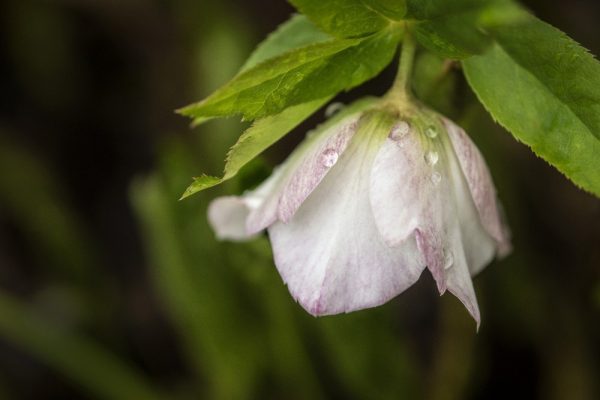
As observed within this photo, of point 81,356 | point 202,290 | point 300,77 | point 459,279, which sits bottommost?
point 81,356

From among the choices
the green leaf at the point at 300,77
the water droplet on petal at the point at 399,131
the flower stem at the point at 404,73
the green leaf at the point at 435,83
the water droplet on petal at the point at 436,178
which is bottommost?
the green leaf at the point at 435,83

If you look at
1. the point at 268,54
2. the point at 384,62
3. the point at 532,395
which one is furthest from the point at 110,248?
the point at 384,62

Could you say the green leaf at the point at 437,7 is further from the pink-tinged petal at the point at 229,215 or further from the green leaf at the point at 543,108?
the pink-tinged petal at the point at 229,215

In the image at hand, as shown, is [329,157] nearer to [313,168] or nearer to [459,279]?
[313,168]

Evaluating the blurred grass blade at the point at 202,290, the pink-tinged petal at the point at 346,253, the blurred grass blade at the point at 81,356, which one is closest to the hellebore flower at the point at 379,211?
the pink-tinged petal at the point at 346,253

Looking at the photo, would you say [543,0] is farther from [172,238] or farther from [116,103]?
[116,103]

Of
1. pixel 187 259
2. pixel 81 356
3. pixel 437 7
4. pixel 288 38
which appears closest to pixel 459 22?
pixel 437 7

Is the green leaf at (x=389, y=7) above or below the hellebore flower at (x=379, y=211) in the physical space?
above
